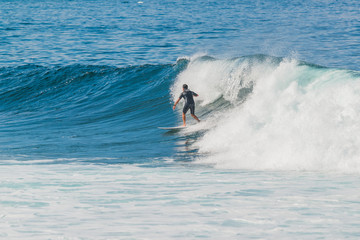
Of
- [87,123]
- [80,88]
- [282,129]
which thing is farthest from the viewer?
[80,88]

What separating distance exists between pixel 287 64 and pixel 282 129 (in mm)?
3305

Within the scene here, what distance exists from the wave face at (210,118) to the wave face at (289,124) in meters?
0.02

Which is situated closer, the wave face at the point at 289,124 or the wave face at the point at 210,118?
the wave face at the point at 289,124

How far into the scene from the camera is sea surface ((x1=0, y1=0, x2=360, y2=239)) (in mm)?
6062

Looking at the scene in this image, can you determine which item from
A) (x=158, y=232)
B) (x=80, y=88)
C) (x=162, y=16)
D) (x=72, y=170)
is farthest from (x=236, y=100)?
(x=162, y=16)

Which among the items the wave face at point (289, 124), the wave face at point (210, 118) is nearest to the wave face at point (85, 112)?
the wave face at point (210, 118)

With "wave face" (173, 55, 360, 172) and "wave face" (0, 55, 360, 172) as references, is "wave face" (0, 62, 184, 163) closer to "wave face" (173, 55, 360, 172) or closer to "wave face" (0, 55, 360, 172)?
"wave face" (0, 55, 360, 172)

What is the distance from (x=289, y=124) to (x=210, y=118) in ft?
12.9

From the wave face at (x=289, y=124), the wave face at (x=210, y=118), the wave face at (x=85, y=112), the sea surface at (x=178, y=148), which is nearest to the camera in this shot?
the sea surface at (x=178, y=148)

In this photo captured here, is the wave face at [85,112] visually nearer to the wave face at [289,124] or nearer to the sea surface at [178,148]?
the sea surface at [178,148]

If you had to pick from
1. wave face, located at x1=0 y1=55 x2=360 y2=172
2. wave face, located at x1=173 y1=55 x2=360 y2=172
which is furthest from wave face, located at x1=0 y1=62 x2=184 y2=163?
wave face, located at x1=173 y1=55 x2=360 y2=172

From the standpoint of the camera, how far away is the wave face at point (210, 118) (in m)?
10.8

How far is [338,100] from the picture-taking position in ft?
37.3

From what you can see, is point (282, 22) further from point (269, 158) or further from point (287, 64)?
point (269, 158)
